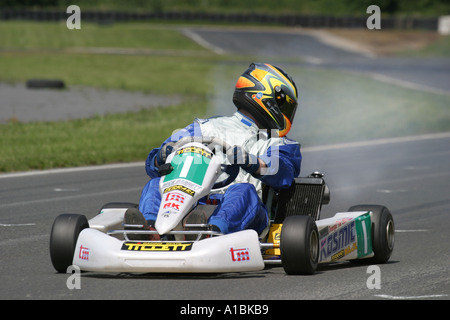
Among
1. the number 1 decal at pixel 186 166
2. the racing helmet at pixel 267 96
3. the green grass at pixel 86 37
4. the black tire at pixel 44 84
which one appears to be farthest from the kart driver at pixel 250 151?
the green grass at pixel 86 37

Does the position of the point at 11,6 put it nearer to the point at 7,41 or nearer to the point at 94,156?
the point at 7,41

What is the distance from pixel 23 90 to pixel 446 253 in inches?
726

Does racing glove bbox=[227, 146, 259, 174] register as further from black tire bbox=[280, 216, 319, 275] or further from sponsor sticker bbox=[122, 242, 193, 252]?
sponsor sticker bbox=[122, 242, 193, 252]

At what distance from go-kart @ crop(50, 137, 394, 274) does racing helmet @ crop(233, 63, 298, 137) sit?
1.48 ft

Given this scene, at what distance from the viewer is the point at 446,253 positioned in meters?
6.72

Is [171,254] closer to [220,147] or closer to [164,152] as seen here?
[164,152]

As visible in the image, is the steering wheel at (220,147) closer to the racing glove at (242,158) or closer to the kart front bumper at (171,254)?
the racing glove at (242,158)

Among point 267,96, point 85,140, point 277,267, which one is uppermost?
point 267,96

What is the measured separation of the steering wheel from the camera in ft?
19.4

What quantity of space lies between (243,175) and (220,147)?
31cm

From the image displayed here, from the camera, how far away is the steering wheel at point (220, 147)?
233 inches

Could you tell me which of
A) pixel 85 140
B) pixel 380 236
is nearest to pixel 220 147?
pixel 380 236

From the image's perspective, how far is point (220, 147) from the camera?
19.9 ft

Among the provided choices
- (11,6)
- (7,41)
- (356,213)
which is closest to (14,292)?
(356,213)
